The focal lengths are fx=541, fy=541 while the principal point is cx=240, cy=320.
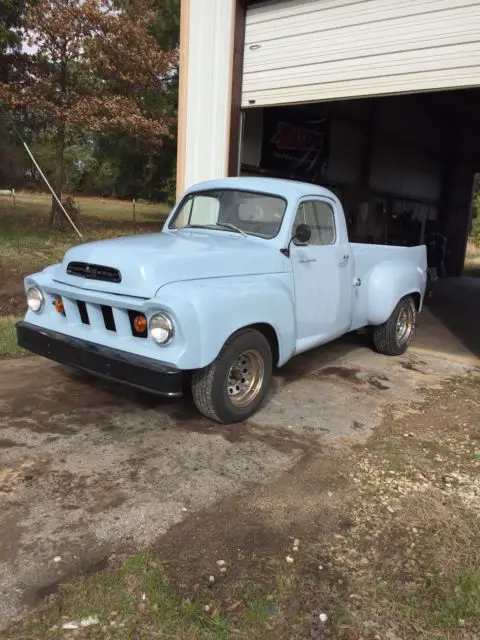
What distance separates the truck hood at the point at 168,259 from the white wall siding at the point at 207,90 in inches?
144

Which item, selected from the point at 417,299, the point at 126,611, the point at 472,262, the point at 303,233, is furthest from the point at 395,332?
the point at 472,262

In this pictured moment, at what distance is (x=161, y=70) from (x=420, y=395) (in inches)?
622

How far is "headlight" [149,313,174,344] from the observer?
367 centimetres

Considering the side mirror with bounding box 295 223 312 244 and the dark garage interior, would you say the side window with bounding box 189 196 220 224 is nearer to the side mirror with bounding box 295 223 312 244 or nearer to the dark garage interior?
the side mirror with bounding box 295 223 312 244

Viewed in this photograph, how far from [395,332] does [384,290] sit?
31.1 inches

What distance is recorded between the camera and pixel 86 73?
58.1ft

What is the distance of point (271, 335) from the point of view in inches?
181

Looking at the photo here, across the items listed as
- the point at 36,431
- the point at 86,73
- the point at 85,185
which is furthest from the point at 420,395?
the point at 85,185

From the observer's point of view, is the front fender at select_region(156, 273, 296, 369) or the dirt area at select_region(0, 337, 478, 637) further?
the front fender at select_region(156, 273, 296, 369)

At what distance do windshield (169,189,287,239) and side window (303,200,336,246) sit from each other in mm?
354

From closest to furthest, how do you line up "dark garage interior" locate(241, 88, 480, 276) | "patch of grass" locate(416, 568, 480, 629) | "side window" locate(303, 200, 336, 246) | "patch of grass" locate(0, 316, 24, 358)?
"patch of grass" locate(416, 568, 480, 629) → "side window" locate(303, 200, 336, 246) → "patch of grass" locate(0, 316, 24, 358) → "dark garage interior" locate(241, 88, 480, 276)

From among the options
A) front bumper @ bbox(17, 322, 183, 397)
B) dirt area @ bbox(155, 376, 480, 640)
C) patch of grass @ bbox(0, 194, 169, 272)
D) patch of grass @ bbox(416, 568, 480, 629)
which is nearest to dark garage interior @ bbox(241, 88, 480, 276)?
patch of grass @ bbox(0, 194, 169, 272)

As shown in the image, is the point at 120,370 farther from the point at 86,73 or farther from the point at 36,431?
the point at 86,73

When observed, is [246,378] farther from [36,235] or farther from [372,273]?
[36,235]
